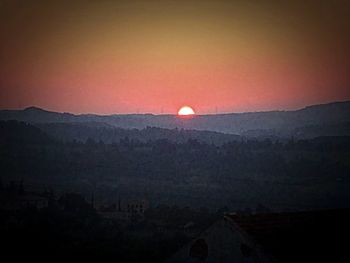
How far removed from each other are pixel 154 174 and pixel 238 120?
126 inches

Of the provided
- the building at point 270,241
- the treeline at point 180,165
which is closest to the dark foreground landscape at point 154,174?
the treeline at point 180,165

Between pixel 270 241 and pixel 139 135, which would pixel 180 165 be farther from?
pixel 270 241

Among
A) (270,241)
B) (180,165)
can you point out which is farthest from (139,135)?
(270,241)

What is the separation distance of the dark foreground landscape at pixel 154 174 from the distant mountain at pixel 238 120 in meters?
0.04

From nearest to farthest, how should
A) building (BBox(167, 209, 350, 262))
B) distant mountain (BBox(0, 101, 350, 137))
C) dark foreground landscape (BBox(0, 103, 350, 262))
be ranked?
building (BBox(167, 209, 350, 262))
dark foreground landscape (BBox(0, 103, 350, 262))
distant mountain (BBox(0, 101, 350, 137))

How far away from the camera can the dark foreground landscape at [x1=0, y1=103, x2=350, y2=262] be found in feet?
44.1

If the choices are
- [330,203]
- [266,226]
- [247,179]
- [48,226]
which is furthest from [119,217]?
[266,226]

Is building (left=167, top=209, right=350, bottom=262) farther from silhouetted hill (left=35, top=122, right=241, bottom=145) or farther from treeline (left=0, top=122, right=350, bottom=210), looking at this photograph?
silhouetted hill (left=35, top=122, right=241, bottom=145)

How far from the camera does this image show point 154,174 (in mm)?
14914

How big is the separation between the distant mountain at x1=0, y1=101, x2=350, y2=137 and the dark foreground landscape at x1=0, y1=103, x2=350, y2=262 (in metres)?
0.04

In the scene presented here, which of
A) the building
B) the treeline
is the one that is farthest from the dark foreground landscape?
the building

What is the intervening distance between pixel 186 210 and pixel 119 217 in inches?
81.1

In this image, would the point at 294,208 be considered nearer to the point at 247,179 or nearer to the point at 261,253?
the point at 247,179

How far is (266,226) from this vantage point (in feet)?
26.5
